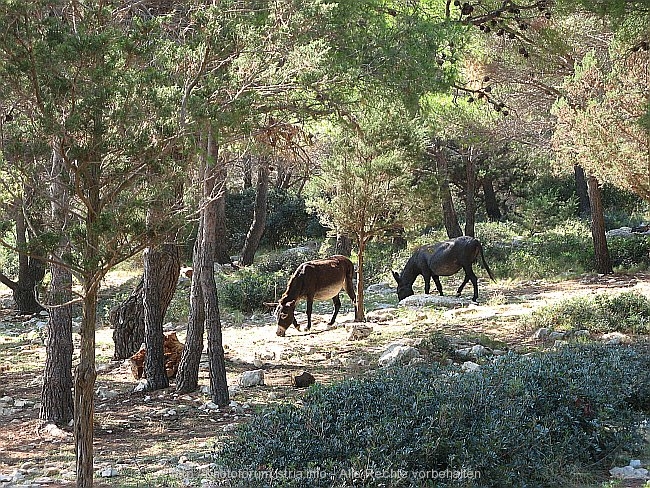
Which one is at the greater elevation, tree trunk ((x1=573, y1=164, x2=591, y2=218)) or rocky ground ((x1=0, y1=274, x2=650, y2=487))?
tree trunk ((x1=573, y1=164, x2=591, y2=218))

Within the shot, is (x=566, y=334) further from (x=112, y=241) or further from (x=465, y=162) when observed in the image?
(x=465, y=162)

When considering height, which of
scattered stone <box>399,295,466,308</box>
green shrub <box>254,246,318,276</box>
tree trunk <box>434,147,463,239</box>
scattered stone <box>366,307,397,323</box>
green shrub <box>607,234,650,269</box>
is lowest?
scattered stone <box>366,307,397,323</box>

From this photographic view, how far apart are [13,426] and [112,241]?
4369 millimetres

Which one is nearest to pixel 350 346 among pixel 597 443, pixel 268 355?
pixel 268 355

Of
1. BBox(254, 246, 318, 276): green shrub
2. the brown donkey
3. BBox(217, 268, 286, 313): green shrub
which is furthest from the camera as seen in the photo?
BBox(254, 246, 318, 276): green shrub

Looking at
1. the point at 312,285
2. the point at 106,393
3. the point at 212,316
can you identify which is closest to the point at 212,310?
the point at 212,316

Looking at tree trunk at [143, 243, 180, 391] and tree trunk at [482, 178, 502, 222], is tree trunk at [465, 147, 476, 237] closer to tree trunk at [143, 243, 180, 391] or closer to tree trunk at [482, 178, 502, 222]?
tree trunk at [482, 178, 502, 222]

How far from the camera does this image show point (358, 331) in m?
12.3

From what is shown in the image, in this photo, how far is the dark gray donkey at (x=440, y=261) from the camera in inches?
634

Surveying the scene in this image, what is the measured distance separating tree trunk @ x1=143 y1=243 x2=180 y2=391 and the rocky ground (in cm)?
28

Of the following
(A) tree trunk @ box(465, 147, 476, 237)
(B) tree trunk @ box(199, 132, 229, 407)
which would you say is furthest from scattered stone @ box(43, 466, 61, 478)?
(A) tree trunk @ box(465, 147, 476, 237)

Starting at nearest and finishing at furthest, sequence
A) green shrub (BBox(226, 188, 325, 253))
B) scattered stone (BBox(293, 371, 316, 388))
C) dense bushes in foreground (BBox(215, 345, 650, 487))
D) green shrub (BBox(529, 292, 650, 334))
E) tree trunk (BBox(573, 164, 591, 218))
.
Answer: dense bushes in foreground (BBox(215, 345, 650, 487)), scattered stone (BBox(293, 371, 316, 388)), green shrub (BBox(529, 292, 650, 334)), green shrub (BBox(226, 188, 325, 253)), tree trunk (BBox(573, 164, 591, 218))

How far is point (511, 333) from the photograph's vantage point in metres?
11.5

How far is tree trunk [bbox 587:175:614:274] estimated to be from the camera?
17.5m
